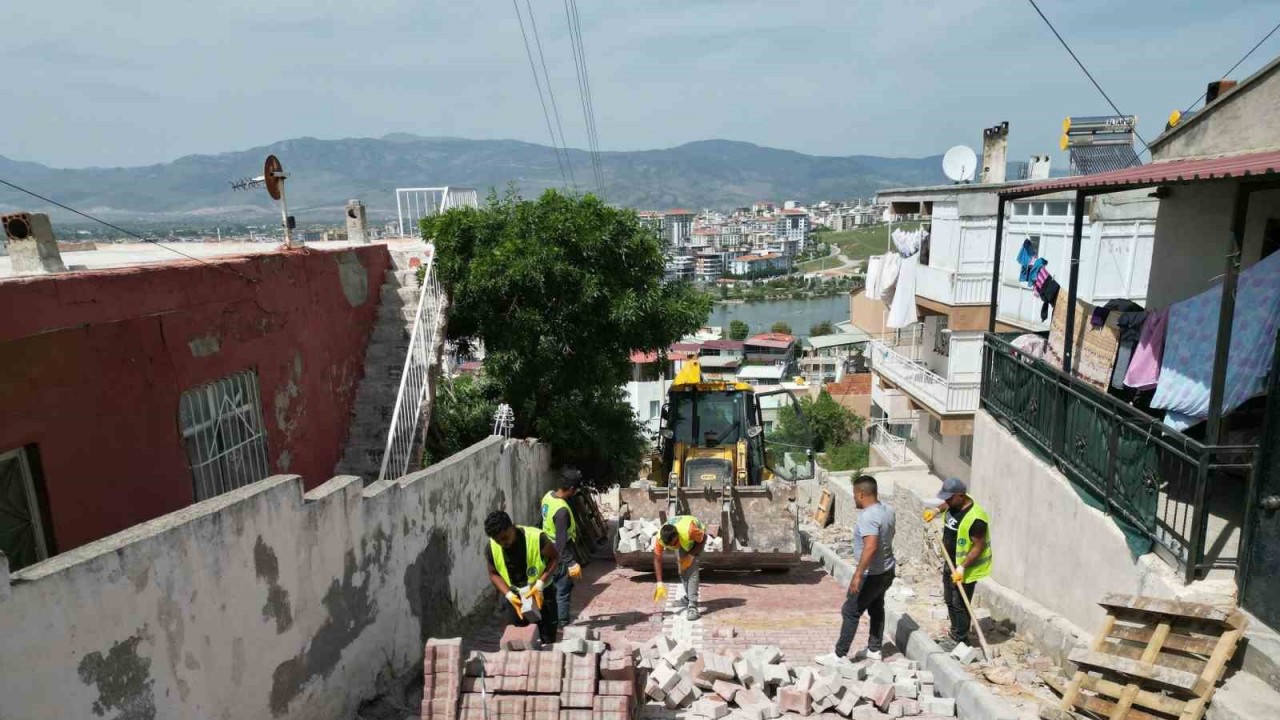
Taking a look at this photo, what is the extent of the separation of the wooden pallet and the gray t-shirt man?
1.46 meters

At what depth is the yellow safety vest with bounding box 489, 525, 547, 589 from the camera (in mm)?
5914

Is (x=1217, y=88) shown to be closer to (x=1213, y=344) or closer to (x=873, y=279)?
(x=1213, y=344)

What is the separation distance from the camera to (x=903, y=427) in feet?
78.9

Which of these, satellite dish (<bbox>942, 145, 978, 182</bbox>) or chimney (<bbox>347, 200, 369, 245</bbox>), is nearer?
chimney (<bbox>347, 200, 369, 245</bbox>)

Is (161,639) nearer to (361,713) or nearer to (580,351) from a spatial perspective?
(361,713)

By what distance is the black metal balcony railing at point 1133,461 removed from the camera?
16.0 feet

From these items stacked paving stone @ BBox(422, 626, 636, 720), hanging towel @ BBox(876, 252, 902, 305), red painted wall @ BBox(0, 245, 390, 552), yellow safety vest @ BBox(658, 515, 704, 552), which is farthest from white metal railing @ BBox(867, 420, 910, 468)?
stacked paving stone @ BBox(422, 626, 636, 720)

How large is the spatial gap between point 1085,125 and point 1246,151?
1111 centimetres

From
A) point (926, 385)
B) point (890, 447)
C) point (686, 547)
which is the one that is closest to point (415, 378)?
point (686, 547)

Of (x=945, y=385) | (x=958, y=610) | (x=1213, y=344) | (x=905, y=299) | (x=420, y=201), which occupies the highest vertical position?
(x=420, y=201)

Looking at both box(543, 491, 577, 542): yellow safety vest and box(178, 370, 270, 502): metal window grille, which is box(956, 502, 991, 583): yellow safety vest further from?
box(178, 370, 270, 502): metal window grille

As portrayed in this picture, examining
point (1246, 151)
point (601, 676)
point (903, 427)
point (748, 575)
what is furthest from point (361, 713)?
point (903, 427)

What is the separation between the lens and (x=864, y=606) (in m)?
6.14

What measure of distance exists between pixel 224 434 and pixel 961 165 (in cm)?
1804
